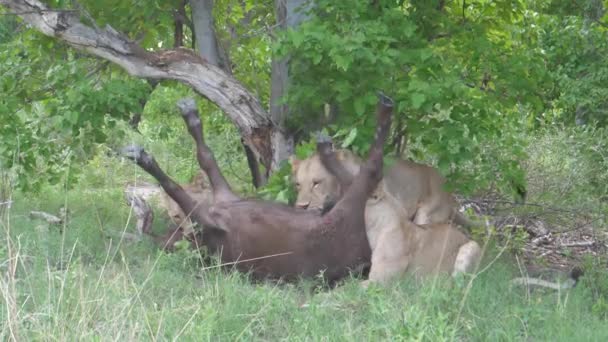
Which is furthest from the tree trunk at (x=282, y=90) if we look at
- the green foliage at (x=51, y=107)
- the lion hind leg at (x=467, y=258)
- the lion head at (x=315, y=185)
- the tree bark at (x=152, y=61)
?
the lion hind leg at (x=467, y=258)

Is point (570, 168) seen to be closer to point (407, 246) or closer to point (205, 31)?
point (205, 31)

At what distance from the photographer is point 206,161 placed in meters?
6.02

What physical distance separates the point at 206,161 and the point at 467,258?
5.94 feet

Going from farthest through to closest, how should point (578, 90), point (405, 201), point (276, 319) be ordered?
point (578, 90) < point (405, 201) < point (276, 319)

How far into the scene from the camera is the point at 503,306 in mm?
4855

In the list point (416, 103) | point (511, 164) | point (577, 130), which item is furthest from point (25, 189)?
point (577, 130)

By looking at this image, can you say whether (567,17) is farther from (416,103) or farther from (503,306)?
(503,306)

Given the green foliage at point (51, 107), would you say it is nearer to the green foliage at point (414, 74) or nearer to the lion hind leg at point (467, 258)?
the green foliage at point (414, 74)

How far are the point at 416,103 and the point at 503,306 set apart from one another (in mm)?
1458

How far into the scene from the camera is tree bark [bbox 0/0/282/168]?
7.00 metres

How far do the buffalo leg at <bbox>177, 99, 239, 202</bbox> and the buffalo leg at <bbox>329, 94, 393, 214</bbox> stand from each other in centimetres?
73

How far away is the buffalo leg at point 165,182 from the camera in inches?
225

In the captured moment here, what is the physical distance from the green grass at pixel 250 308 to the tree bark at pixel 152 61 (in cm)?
178

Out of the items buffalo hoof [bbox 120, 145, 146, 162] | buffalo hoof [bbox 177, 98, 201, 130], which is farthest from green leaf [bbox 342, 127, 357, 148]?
buffalo hoof [bbox 120, 145, 146, 162]
